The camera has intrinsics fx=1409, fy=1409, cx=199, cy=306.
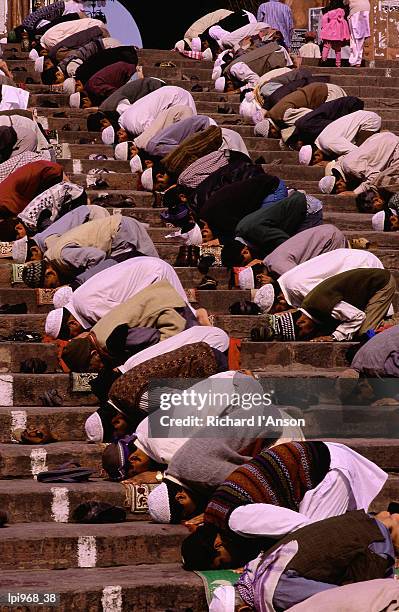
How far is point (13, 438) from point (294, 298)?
248cm

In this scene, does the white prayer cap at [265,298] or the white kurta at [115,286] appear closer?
the white kurta at [115,286]

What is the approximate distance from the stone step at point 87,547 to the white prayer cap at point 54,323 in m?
2.24

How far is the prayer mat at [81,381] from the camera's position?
850cm

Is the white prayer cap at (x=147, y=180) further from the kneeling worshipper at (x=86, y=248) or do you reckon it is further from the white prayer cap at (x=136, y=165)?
the kneeling worshipper at (x=86, y=248)

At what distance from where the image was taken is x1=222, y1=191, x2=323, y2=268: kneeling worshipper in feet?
33.9

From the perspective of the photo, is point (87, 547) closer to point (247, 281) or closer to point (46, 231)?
point (247, 281)

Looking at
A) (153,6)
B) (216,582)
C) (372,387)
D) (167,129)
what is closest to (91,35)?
(167,129)

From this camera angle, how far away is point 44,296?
9.71 m

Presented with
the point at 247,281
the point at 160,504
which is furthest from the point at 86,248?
the point at 160,504

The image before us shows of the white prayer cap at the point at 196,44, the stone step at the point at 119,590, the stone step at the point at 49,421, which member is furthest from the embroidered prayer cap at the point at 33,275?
the white prayer cap at the point at 196,44

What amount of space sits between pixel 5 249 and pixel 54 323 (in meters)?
1.56

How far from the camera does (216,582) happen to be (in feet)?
21.3

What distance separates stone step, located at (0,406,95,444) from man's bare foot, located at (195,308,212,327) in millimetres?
1111

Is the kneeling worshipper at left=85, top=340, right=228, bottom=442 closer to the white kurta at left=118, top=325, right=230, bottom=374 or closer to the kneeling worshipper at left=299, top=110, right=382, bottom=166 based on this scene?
the white kurta at left=118, top=325, right=230, bottom=374
